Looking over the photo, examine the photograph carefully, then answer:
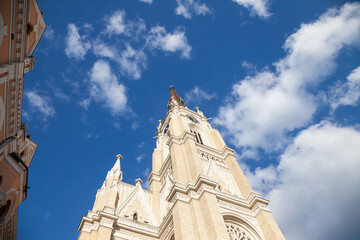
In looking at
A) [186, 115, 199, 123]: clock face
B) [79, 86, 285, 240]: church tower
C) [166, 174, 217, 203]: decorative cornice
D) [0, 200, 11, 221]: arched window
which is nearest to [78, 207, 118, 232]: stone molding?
[79, 86, 285, 240]: church tower

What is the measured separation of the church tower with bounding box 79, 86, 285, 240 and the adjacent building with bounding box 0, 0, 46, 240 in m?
6.26

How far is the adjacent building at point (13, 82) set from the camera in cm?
959

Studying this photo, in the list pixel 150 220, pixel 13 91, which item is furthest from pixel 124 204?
pixel 13 91

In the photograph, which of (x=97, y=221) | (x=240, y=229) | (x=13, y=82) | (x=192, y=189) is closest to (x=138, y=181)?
(x=97, y=221)

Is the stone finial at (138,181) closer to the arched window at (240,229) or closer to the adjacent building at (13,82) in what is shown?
the arched window at (240,229)

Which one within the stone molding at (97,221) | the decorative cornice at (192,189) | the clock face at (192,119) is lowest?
the stone molding at (97,221)

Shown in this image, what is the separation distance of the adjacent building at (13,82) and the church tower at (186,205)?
20.5 ft

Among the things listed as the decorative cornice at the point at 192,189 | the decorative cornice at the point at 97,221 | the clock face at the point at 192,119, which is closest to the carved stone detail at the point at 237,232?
the decorative cornice at the point at 192,189

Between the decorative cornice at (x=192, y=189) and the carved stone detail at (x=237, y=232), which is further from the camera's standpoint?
the decorative cornice at (x=192, y=189)

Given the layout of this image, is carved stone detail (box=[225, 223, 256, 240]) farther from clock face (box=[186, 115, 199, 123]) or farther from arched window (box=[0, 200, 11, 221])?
clock face (box=[186, 115, 199, 123])

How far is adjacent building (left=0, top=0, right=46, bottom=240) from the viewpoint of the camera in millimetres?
9594

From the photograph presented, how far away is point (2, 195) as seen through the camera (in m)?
11.1

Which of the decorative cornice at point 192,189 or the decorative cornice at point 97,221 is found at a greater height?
the decorative cornice at point 192,189

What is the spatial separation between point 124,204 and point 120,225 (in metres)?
2.99
